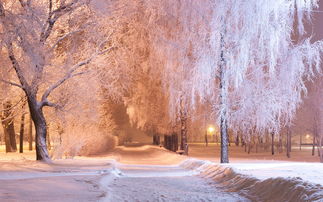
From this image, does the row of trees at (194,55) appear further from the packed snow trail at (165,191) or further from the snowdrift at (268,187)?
the packed snow trail at (165,191)

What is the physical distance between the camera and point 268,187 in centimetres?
943

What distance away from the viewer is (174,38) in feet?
68.6

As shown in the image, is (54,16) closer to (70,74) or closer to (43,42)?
(43,42)

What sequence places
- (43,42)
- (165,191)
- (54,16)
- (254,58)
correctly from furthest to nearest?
(254,58), (54,16), (43,42), (165,191)

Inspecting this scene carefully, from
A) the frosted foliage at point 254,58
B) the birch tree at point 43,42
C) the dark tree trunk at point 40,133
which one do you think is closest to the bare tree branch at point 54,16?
the birch tree at point 43,42

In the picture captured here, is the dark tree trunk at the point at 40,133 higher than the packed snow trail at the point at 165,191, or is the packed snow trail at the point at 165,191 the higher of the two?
the dark tree trunk at the point at 40,133

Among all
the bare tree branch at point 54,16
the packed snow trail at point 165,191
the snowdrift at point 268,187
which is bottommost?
the packed snow trail at point 165,191

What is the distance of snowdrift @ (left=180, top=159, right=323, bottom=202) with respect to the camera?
A: 775 cm

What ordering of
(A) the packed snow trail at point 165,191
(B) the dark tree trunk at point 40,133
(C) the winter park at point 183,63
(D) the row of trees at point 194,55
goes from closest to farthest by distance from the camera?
(A) the packed snow trail at point 165,191
(C) the winter park at point 183,63
(D) the row of trees at point 194,55
(B) the dark tree trunk at point 40,133

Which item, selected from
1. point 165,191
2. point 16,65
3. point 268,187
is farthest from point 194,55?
point 268,187

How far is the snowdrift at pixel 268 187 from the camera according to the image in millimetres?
7754

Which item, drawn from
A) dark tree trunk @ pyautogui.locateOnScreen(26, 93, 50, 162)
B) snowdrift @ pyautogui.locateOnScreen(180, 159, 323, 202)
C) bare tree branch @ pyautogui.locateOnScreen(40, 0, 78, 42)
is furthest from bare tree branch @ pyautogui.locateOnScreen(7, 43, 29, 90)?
snowdrift @ pyautogui.locateOnScreen(180, 159, 323, 202)

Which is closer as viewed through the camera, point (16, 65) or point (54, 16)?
point (16, 65)

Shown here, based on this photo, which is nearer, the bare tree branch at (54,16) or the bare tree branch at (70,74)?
the bare tree branch at (54,16)
